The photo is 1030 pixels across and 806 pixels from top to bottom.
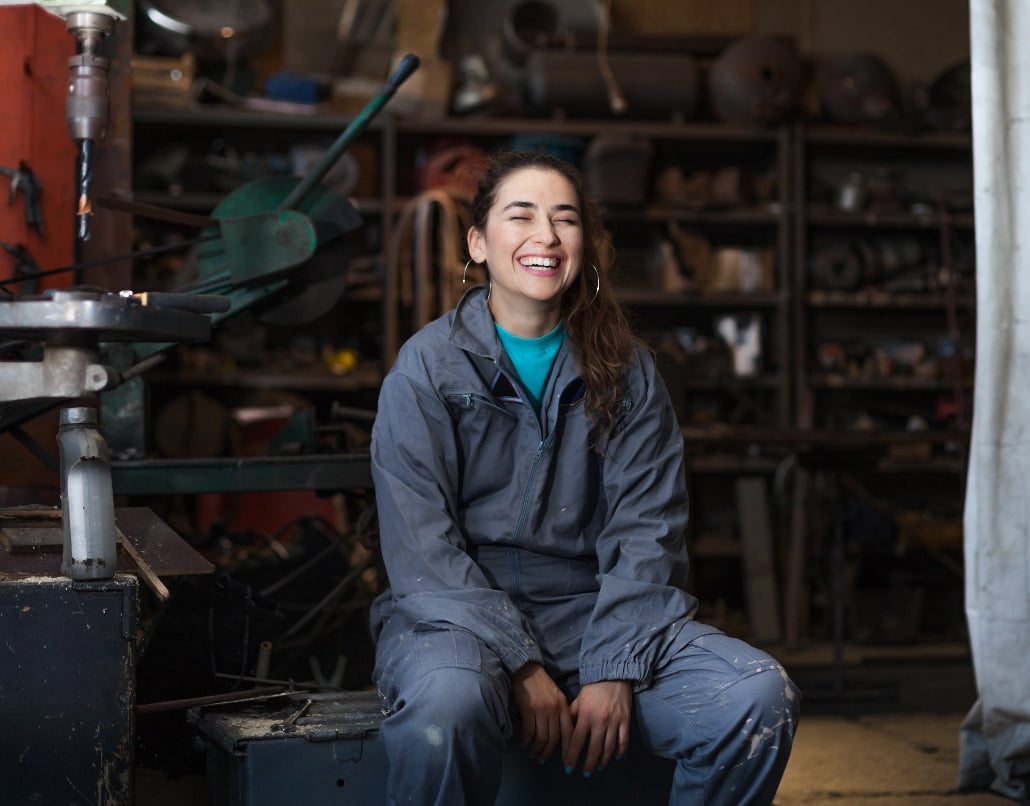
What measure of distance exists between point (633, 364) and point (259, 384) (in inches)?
124

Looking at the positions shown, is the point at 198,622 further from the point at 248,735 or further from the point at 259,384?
the point at 259,384

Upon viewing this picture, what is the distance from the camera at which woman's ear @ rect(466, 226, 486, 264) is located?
7.69 ft

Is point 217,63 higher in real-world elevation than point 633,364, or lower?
higher

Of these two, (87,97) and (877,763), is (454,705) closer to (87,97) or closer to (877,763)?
(87,97)

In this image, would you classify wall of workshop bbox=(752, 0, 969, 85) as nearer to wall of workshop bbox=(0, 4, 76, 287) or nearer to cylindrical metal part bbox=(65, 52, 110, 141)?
wall of workshop bbox=(0, 4, 76, 287)

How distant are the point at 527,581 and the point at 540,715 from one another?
0.27 meters

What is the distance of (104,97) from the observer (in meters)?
2.32

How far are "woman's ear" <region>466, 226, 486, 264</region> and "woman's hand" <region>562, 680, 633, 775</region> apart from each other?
79 cm

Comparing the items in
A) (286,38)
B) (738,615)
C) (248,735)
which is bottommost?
(738,615)

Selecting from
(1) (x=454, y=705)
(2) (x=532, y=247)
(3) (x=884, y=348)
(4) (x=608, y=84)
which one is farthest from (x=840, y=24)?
(1) (x=454, y=705)

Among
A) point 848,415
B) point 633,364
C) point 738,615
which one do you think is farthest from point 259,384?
point 633,364

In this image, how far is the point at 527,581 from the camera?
2146 millimetres

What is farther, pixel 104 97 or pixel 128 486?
Result: pixel 128 486

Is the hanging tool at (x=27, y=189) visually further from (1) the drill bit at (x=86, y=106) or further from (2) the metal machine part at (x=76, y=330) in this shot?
(2) the metal machine part at (x=76, y=330)
